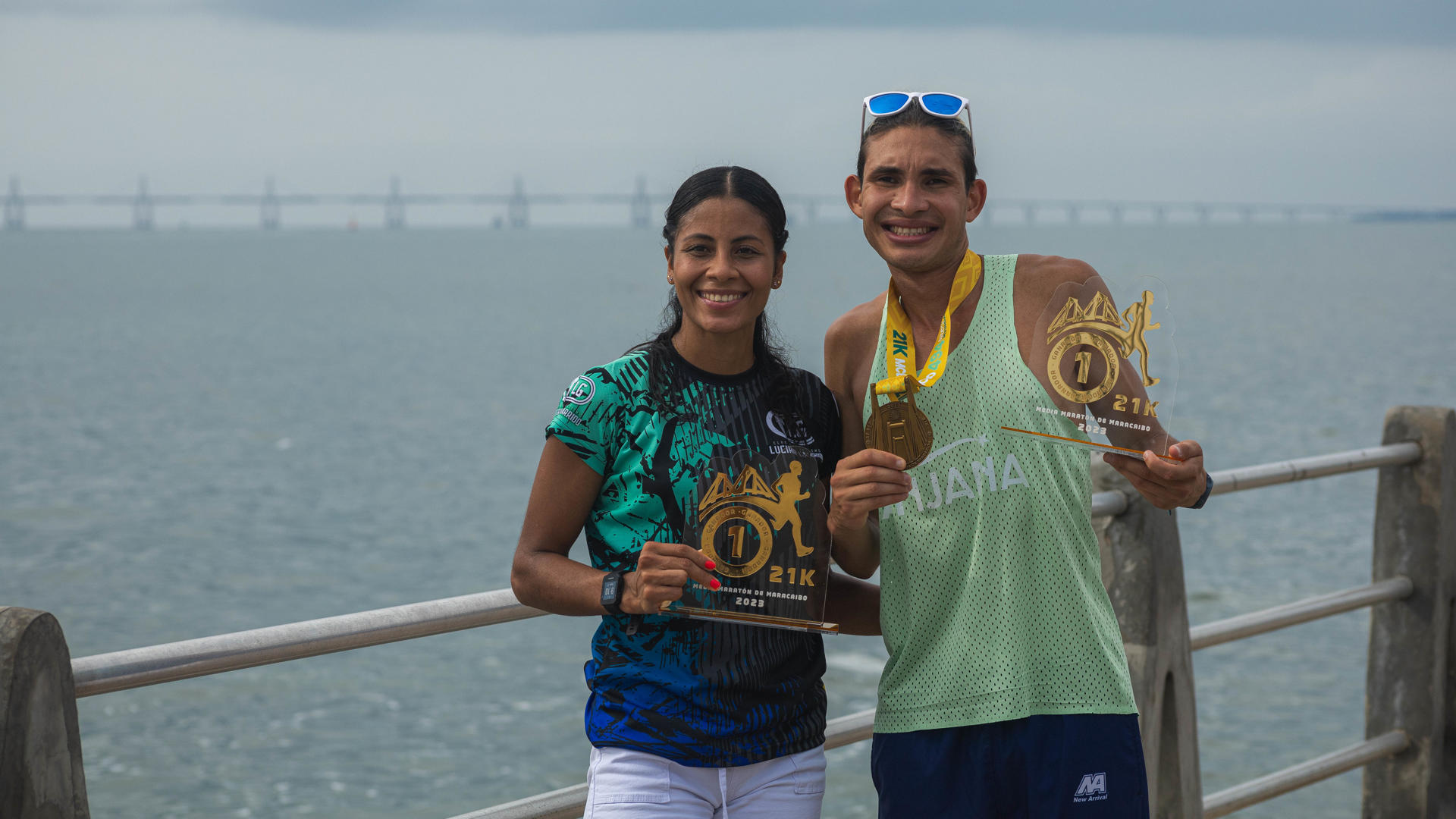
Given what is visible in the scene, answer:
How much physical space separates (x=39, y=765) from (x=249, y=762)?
1619cm

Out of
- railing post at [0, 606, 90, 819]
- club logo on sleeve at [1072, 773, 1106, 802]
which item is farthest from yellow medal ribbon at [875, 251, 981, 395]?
railing post at [0, 606, 90, 819]

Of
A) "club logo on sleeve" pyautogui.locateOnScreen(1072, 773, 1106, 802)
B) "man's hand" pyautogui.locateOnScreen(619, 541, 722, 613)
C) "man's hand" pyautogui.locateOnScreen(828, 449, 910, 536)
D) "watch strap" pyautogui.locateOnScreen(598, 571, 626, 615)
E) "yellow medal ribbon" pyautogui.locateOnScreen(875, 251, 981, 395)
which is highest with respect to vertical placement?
"yellow medal ribbon" pyautogui.locateOnScreen(875, 251, 981, 395)

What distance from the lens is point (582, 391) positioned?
2.31m

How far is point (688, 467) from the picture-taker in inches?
90.8

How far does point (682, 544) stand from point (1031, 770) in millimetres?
738

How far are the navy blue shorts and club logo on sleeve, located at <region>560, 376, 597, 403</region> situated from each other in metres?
0.83

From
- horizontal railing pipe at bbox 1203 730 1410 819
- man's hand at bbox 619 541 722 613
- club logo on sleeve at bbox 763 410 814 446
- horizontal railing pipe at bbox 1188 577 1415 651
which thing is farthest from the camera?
horizontal railing pipe at bbox 1203 730 1410 819

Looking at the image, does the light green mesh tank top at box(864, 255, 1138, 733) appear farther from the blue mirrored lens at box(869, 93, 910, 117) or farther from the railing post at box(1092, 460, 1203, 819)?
the railing post at box(1092, 460, 1203, 819)

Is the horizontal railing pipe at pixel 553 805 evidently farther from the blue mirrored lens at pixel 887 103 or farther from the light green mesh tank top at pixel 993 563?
the blue mirrored lens at pixel 887 103

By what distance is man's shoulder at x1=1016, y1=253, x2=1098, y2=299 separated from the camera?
96.1 inches

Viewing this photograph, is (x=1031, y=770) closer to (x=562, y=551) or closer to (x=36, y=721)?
(x=562, y=551)

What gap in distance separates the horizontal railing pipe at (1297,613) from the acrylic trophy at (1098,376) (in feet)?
4.60

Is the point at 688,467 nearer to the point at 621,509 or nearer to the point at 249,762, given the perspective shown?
the point at 621,509

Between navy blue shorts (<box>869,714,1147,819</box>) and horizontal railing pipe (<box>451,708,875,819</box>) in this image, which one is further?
horizontal railing pipe (<box>451,708,875,819</box>)
